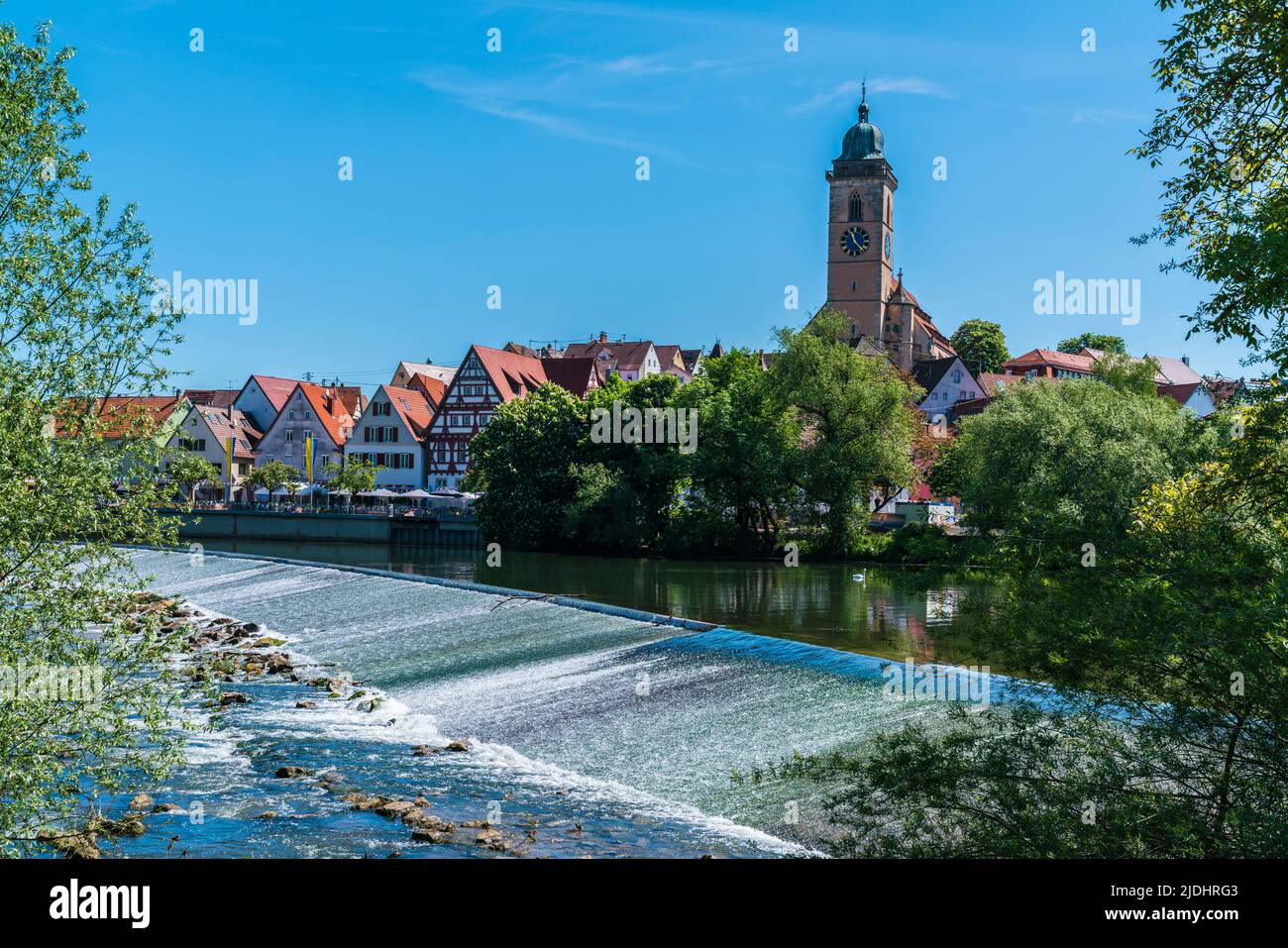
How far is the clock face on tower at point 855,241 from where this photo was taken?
115 m

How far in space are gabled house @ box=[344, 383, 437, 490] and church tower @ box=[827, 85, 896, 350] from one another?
4549 centimetres

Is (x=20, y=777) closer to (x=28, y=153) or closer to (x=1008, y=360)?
(x=28, y=153)

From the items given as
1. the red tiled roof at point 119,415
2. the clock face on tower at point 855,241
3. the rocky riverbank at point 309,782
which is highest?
the clock face on tower at point 855,241

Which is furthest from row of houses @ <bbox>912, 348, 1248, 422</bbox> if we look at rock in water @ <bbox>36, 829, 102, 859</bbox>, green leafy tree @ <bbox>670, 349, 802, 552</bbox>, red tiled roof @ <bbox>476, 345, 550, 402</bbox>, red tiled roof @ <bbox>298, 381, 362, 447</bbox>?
rock in water @ <bbox>36, 829, 102, 859</bbox>

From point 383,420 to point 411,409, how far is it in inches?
94.9

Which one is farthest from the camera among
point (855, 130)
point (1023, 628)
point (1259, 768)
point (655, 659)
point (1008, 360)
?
point (1008, 360)

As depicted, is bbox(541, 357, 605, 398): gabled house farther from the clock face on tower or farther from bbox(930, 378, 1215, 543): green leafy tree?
bbox(930, 378, 1215, 543): green leafy tree

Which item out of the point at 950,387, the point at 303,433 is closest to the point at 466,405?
the point at 303,433

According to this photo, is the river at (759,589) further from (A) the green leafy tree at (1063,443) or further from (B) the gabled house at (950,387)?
(B) the gabled house at (950,387)

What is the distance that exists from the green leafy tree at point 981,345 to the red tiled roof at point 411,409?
64.3 meters

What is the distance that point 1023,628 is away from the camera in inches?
359

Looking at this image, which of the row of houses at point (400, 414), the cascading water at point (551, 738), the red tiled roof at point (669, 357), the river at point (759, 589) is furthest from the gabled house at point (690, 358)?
the cascading water at point (551, 738)
